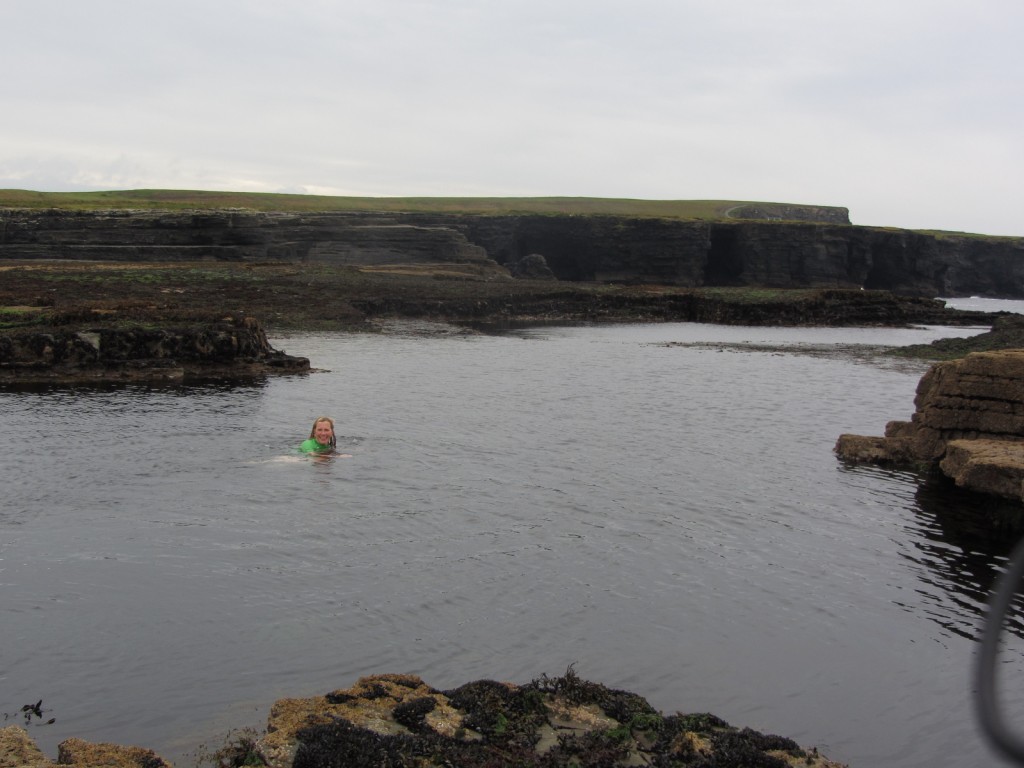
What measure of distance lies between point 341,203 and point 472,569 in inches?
5079

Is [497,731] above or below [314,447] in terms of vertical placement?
above

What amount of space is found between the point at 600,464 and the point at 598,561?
7.91 meters

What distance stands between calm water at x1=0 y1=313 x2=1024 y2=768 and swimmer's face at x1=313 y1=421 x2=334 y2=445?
3.45 feet

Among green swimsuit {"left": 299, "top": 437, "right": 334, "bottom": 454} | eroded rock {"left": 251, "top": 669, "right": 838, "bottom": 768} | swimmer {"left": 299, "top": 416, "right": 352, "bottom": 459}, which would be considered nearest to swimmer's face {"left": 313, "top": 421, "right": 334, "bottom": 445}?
swimmer {"left": 299, "top": 416, "right": 352, "bottom": 459}

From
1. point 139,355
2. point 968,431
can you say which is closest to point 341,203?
point 139,355

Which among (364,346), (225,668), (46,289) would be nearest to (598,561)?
(225,668)

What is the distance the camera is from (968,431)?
2422 cm

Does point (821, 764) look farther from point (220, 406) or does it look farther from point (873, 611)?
point (220, 406)

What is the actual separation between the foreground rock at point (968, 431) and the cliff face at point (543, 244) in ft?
252

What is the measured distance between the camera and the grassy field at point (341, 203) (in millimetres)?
111062

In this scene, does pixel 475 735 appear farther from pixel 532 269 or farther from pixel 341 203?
pixel 341 203

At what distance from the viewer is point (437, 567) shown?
15.3 m

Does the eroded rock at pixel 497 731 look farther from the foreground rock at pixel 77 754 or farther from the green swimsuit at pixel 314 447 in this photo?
the green swimsuit at pixel 314 447

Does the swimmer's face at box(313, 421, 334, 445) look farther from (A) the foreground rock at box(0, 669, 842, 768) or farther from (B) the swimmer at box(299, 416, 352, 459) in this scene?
(A) the foreground rock at box(0, 669, 842, 768)
